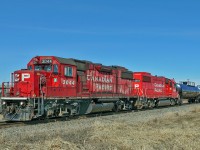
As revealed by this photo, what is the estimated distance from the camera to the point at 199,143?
10.2m

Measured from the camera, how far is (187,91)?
47.9m

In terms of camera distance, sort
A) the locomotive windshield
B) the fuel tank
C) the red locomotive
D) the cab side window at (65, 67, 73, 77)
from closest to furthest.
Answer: the red locomotive < the locomotive windshield < the cab side window at (65, 67, 73, 77) < the fuel tank

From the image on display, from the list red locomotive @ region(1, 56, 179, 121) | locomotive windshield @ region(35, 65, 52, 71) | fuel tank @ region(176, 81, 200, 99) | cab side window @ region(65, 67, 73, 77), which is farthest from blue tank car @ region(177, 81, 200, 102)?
locomotive windshield @ region(35, 65, 52, 71)

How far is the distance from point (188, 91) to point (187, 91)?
2.09 feet

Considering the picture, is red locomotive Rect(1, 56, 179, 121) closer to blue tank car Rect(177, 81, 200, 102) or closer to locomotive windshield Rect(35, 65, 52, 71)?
locomotive windshield Rect(35, 65, 52, 71)

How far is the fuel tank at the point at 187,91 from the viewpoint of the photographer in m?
44.9

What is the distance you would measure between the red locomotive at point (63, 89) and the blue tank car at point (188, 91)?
17.9m

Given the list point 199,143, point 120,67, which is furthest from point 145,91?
point 199,143

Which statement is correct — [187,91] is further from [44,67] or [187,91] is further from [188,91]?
[44,67]

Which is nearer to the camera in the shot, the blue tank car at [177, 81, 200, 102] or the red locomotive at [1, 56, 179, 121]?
the red locomotive at [1, 56, 179, 121]

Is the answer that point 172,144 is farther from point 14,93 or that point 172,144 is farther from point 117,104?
point 117,104

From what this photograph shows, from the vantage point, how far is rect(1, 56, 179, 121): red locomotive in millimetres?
17484

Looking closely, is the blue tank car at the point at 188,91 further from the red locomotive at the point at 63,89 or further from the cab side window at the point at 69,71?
the cab side window at the point at 69,71

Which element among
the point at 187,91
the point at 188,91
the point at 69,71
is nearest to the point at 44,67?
the point at 69,71
